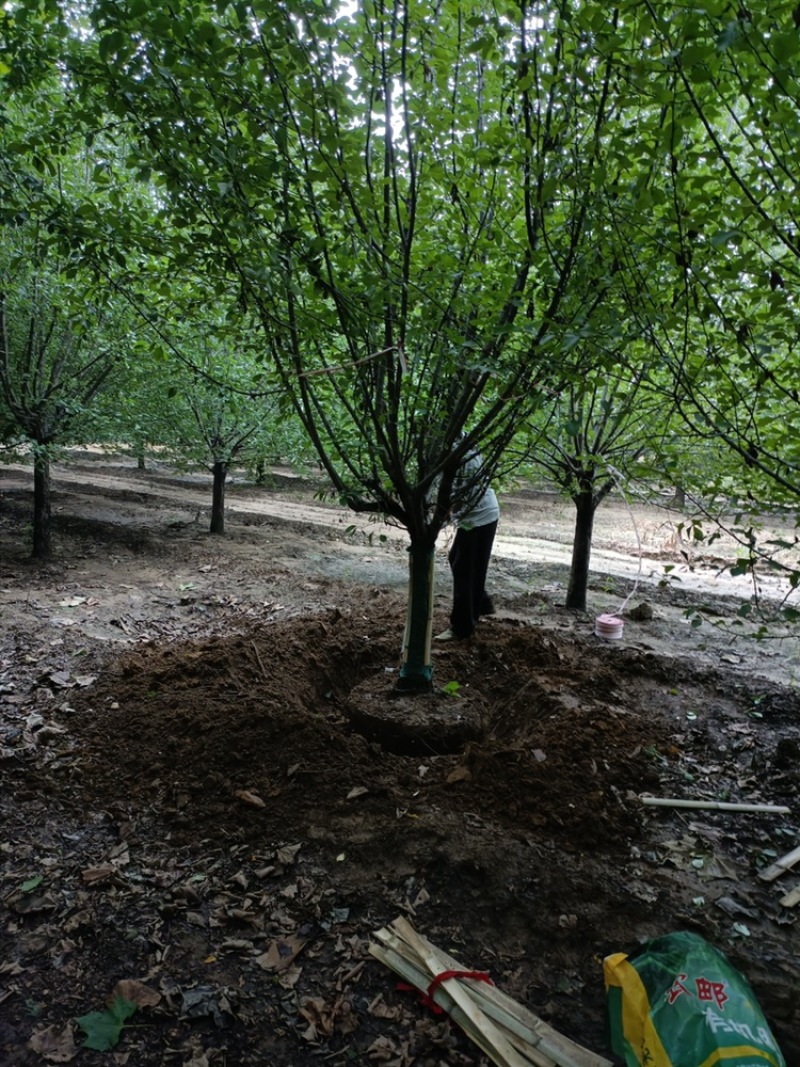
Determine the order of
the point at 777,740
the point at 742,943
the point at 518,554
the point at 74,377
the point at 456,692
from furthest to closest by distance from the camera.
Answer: the point at 518,554
the point at 74,377
the point at 456,692
the point at 777,740
the point at 742,943

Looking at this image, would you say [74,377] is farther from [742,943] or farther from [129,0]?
[742,943]

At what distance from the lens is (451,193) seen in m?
3.03

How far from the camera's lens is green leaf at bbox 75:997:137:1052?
2.07 m

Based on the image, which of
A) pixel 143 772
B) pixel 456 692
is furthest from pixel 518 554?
pixel 143 772

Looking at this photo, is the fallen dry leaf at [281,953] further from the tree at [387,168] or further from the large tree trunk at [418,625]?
the tree at [387,168]

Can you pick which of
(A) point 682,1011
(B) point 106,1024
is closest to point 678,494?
(A) point 682,1011

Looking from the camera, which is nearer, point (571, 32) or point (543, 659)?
point (571, 32)

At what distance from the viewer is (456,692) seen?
4.47 m

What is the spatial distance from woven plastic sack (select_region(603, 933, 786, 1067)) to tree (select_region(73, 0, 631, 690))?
6.73ft

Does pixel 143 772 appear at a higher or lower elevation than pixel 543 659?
lower

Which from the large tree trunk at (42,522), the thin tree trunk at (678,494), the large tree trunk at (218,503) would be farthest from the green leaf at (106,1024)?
the large tree trunk at (218,503)

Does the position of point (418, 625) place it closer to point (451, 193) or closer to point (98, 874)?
point (98, 874)

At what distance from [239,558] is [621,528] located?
28.5 feet

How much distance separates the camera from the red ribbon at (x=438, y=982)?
7.32ft
